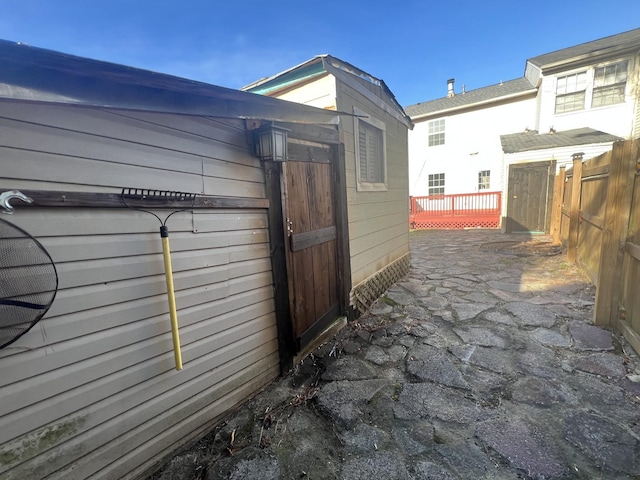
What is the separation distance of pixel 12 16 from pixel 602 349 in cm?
582

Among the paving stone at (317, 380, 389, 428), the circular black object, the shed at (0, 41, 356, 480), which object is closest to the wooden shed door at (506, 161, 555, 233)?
the paving stone at (317, 380, 389, 428)

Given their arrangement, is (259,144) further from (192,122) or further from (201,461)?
(201,461)

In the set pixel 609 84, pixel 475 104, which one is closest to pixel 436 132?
pixel 475 104

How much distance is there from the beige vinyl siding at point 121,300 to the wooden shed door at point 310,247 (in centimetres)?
49

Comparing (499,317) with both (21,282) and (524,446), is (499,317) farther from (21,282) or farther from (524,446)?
(21,282)

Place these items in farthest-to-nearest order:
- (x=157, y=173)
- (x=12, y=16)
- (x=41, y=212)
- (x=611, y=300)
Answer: (x=611, y=300) < (x=12, y=16) < (x=157, y=173) < (x=41, y=212)

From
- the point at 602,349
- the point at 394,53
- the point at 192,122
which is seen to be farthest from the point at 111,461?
the point at 394,53

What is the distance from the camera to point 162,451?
5.84 ft

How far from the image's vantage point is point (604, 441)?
171 centimetres

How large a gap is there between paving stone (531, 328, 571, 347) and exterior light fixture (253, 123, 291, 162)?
3169mm

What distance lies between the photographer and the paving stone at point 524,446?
1.58 metres

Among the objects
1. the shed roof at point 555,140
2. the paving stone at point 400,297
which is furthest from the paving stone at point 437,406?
the shed roof at point 555,140

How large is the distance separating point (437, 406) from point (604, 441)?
93 centimetres

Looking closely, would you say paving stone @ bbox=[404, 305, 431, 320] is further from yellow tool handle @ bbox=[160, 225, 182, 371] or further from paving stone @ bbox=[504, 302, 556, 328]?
yellow tool handle @ bbox=[160, 225, 182, 371]
